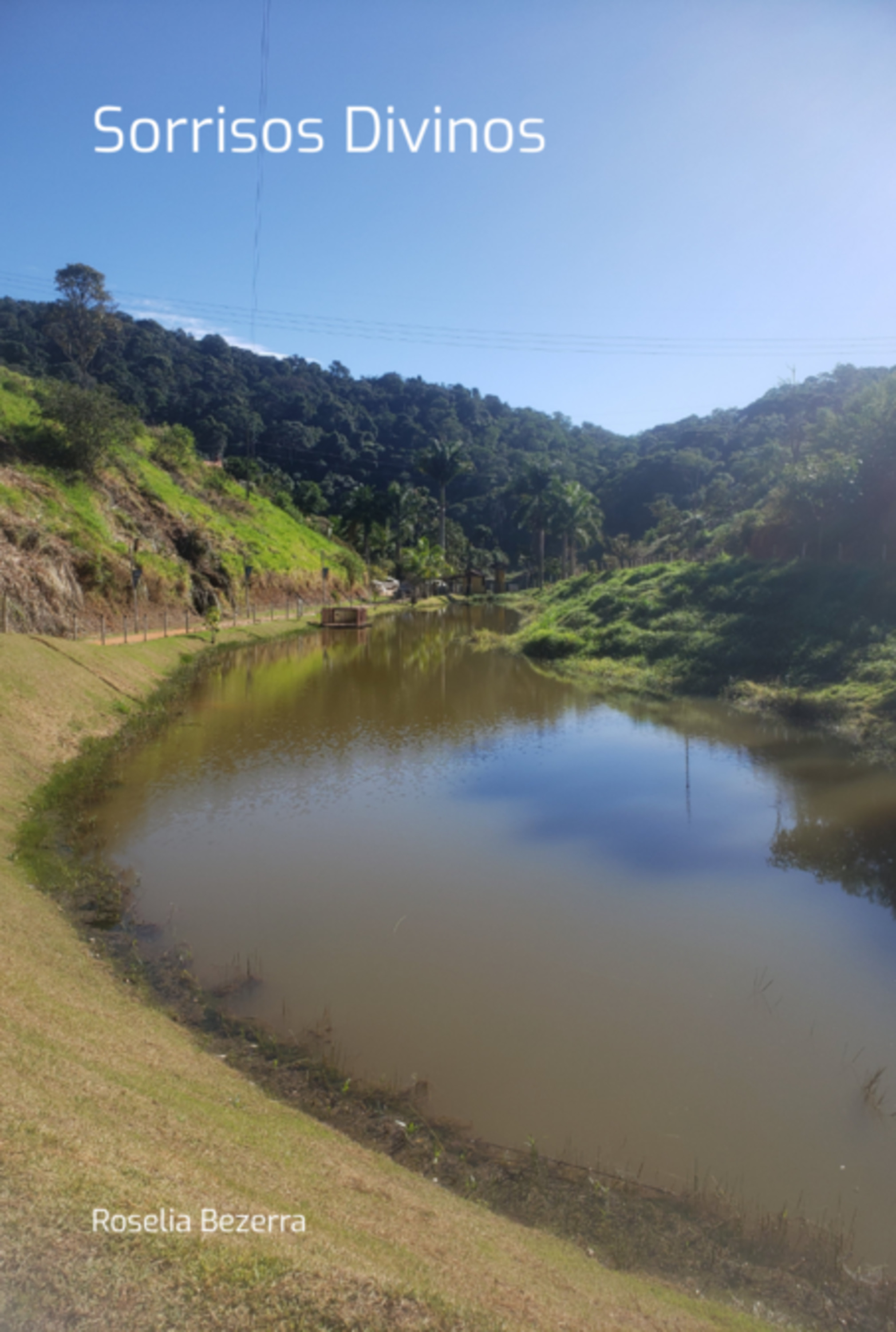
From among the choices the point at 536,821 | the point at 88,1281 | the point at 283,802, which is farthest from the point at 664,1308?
the point at 283,802

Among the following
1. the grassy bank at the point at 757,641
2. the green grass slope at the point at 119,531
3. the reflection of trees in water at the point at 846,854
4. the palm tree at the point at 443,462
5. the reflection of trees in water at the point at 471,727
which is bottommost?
the reflection of trees in water at the point at 846,854

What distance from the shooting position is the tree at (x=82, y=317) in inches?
2458

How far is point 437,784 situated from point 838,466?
27.9 m

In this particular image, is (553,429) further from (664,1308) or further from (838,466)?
(664,1308)

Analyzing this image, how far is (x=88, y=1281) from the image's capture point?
12.4 feet

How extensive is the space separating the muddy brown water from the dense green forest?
20635mm

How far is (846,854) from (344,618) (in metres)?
43.2

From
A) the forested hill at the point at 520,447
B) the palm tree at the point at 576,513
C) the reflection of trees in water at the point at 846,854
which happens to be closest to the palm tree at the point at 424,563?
the forested hill at the point at 520,447

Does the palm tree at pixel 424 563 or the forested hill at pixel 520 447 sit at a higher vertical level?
the forested hill at pixel 520 447

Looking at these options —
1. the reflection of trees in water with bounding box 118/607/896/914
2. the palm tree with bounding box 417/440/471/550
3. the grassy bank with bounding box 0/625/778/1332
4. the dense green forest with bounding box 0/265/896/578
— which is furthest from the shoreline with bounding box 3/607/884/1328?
the palm tree with bounding box 417/440/471/550

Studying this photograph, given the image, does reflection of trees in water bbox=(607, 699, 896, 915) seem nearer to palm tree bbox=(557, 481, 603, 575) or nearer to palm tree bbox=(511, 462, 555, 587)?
palm tree bbox=(557, 481, 603, 575)

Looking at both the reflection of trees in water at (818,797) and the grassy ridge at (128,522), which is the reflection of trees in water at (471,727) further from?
the grassy ridge at (128,522)

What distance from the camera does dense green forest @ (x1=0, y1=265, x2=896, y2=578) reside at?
3778cm

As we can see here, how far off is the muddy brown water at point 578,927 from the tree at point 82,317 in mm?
56211
